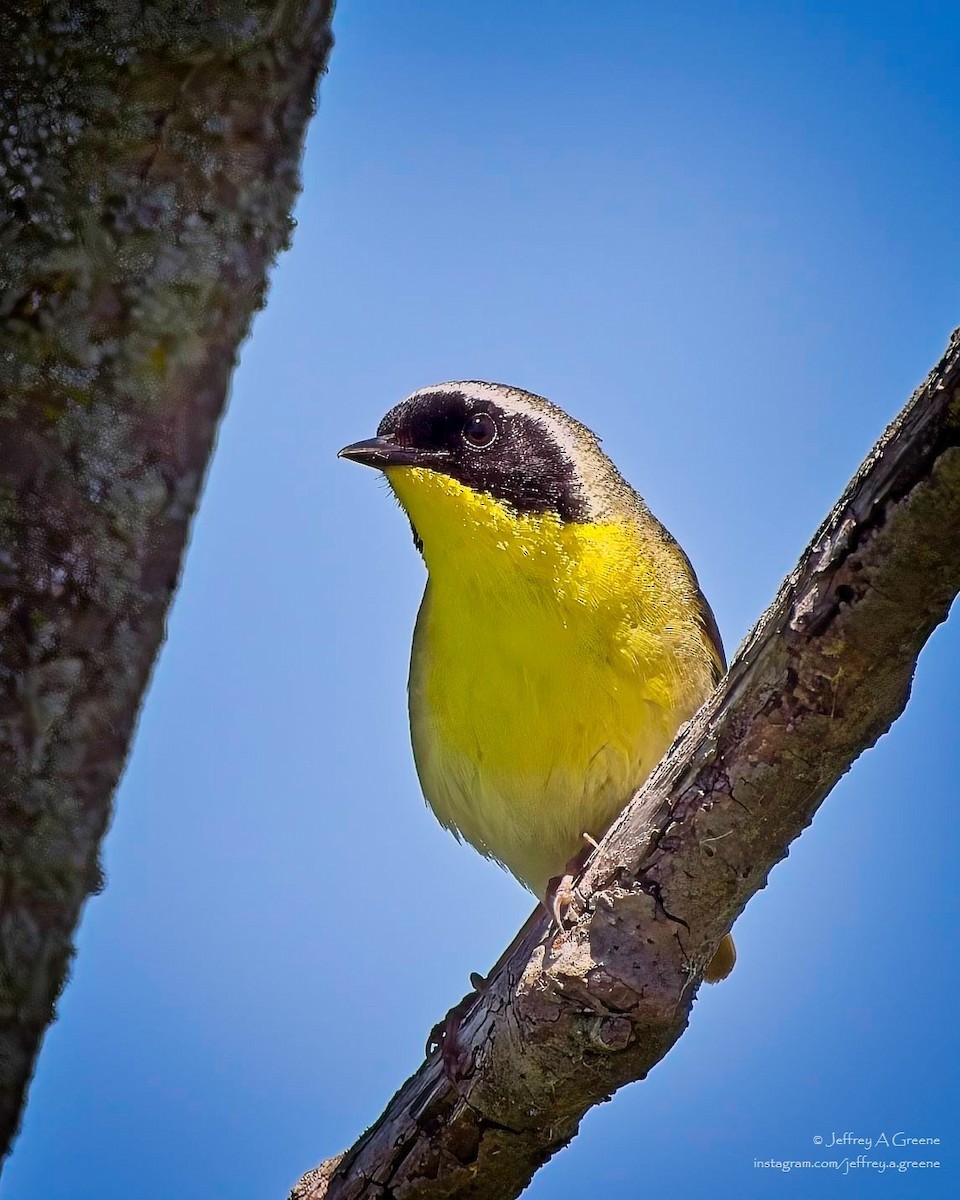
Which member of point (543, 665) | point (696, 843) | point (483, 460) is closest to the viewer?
point (696, 843)

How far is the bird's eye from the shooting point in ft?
14.5

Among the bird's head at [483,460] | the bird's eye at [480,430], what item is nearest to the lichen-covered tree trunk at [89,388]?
the bird's head at [483,460]

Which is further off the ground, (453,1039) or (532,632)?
(532,632)

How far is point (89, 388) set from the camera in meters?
2.34

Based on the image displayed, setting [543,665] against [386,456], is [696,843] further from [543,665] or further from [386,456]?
[386,456]

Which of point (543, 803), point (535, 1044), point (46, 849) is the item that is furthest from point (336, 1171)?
point (46, 849)

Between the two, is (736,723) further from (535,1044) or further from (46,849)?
(46,849)

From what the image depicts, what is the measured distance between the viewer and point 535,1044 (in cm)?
295

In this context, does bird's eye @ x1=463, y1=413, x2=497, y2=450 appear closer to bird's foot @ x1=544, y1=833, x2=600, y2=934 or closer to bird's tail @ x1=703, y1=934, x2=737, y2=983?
bird's foot @ x1=544, y1=833, x2=600, y2=934

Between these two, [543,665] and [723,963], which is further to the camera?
[723,963]

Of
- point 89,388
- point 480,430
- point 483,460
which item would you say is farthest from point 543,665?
point 89,388

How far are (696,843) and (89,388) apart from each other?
164cm

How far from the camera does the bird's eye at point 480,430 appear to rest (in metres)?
4.43

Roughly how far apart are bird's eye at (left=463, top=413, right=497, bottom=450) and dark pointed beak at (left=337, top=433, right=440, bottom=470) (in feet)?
0.54
